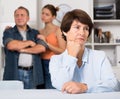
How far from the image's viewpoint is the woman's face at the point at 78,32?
3.96ft

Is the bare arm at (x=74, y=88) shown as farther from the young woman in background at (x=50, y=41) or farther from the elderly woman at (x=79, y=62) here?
the young woman in background at (x=50, y=41)

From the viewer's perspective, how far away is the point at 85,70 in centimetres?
123

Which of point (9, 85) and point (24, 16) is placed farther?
point (24, 16)

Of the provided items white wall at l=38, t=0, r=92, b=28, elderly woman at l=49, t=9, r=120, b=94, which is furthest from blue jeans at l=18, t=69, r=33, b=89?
white wall at l=38, t=0, r=92, b=28

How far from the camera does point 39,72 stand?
262cm

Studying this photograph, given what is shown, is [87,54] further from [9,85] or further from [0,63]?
[0,63]

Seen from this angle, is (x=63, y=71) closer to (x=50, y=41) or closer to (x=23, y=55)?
(x=23, y=55)

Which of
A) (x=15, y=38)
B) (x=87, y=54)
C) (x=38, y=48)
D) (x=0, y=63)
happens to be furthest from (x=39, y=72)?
(x=87, y=54)

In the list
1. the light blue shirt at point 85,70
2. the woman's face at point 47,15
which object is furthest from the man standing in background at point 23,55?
the light blue shirt at point 85,70

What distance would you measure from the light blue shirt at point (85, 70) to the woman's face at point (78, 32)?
9cm

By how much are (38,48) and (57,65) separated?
1468 mm

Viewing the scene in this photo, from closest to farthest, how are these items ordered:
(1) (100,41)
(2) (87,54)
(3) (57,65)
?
(3) (57,65)
(2) (87,54)
(1) (100,41)

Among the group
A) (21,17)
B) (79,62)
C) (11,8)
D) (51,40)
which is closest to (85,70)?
(79,62)

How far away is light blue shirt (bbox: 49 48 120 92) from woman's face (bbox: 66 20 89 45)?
9cm
